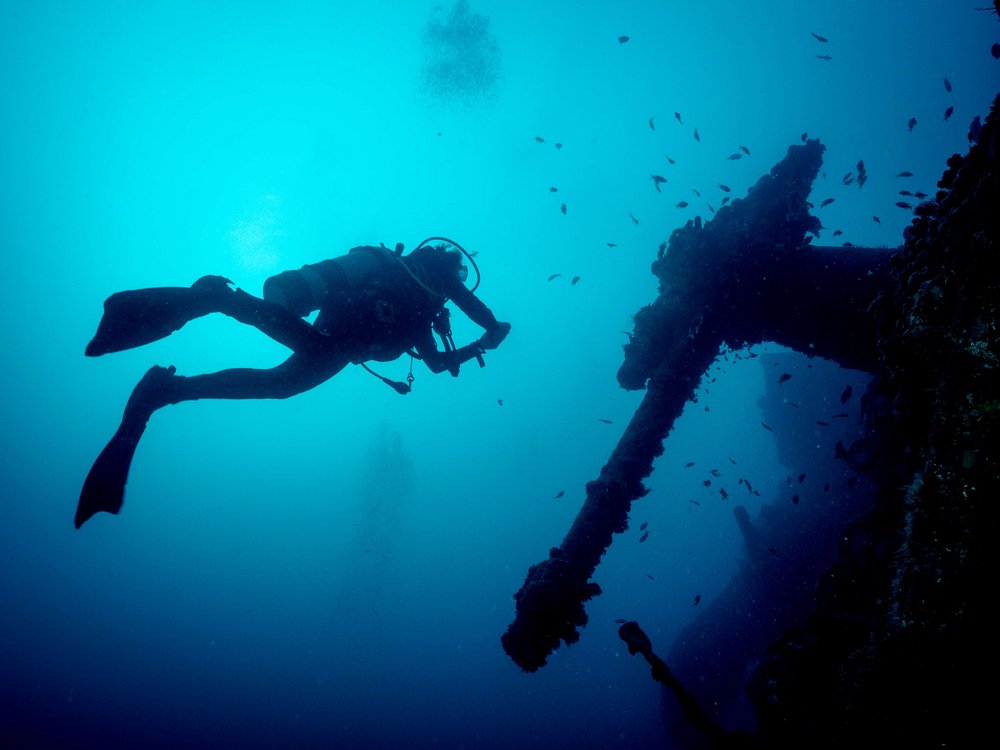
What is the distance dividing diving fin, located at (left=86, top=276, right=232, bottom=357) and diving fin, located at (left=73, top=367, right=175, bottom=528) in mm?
465

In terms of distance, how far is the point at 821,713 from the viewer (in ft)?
5.33

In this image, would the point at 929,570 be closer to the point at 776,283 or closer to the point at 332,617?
the point at 776,283

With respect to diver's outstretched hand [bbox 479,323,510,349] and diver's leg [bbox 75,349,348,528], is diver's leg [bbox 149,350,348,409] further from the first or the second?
diver's outstretched hand [bbox 479,323,510,349]

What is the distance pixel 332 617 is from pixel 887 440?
3172 inches

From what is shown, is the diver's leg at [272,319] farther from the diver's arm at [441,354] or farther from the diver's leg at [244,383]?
the diver's arm at [441,354]

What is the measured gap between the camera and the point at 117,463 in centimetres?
358

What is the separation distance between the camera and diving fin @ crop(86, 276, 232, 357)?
11.1 feet

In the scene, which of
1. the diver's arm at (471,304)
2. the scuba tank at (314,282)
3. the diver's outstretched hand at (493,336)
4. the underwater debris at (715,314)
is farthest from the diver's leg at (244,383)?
the underwater debris at (715,314)

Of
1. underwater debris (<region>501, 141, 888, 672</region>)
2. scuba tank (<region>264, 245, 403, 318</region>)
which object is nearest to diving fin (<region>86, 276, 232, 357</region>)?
scuba tank (<region>264, 245, 403, 318</region>)

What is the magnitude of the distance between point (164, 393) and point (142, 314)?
2.67 feet

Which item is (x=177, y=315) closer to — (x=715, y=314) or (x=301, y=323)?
(x=301, y=323)

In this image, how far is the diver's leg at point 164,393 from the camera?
3.53m

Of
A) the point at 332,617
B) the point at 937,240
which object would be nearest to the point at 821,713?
the point at 937,240

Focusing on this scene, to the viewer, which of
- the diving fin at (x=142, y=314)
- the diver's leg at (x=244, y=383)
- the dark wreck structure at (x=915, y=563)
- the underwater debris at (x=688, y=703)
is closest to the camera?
the dark wreck structure at (x=915, y=563)
